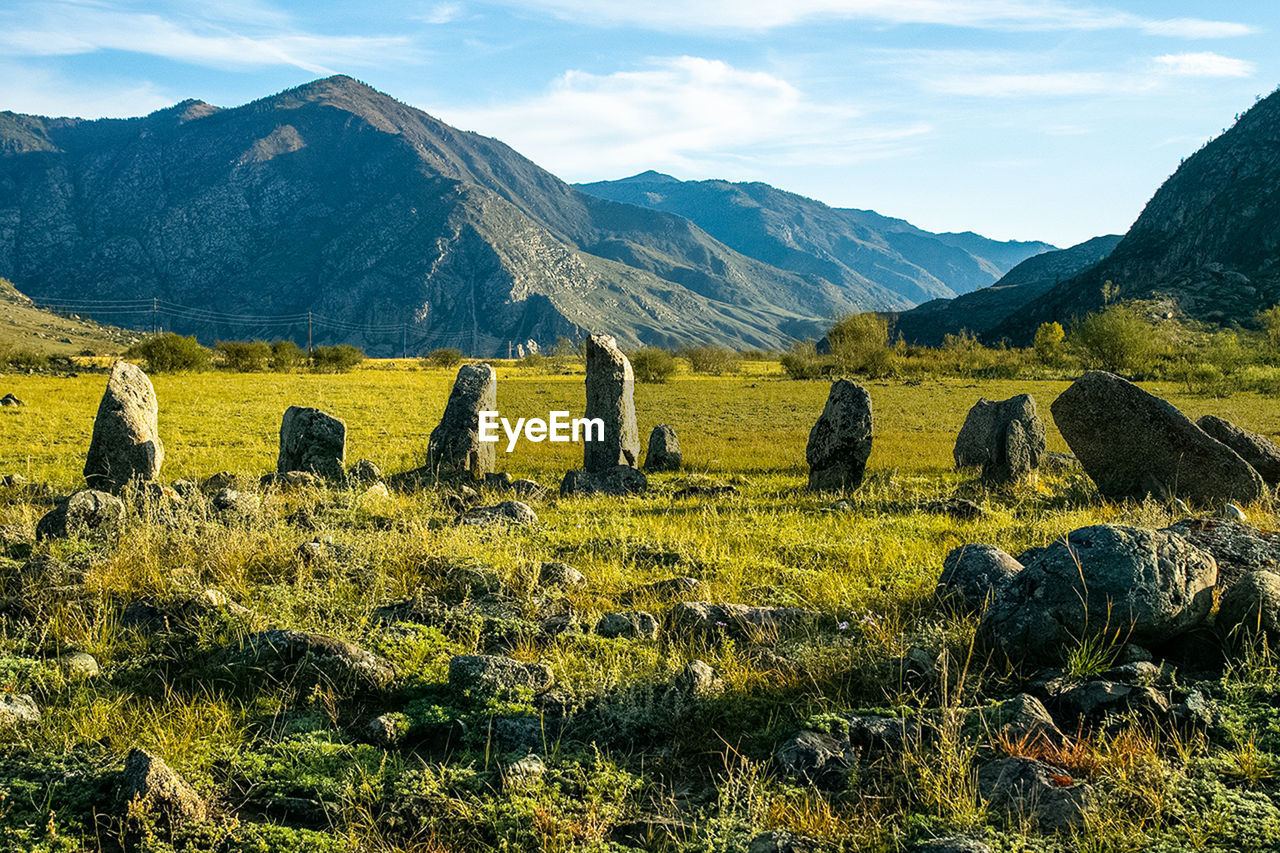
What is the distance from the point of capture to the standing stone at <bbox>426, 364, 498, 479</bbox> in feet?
51.6

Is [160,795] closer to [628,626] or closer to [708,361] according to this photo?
[628,626]

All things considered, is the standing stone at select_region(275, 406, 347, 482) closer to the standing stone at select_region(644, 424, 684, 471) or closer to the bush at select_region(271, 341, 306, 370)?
the standing stone at select_region(644, 424, 684, 471)

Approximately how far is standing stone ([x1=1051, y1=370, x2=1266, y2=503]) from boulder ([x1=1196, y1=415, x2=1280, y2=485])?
0.89m

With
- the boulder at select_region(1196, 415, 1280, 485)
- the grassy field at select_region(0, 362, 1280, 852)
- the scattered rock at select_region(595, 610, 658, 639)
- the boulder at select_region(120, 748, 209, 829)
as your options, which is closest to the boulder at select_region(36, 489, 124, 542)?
the grassy field at select_region(0, 362, 1280, 852)

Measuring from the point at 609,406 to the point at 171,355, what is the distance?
54.4 metres

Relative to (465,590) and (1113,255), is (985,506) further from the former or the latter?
(1113,255)

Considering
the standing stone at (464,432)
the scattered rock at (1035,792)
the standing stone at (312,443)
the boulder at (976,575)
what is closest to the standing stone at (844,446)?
the standing stone at (464,432)

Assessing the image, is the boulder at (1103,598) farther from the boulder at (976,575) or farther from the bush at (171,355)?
the bush at (171,355)

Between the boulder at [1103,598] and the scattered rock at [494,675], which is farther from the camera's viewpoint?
the boulder at [1103,598]

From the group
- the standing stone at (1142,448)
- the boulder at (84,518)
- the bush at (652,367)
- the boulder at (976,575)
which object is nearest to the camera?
the boulder at (976,575)

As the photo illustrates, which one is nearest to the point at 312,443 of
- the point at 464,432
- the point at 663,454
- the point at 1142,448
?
the point at 464,432

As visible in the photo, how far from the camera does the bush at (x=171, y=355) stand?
58312 millimetres

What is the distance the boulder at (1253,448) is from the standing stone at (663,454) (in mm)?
10031

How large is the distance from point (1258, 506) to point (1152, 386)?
42667 millimetres
